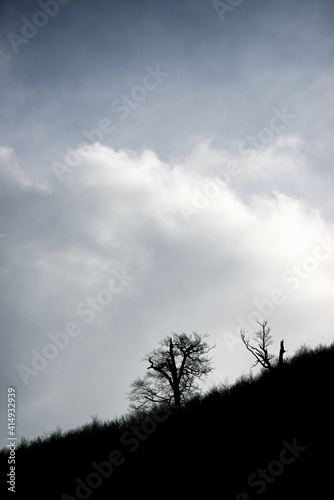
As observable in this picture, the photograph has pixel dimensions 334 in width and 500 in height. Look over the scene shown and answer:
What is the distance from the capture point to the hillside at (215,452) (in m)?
5.50

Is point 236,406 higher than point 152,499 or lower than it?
higher

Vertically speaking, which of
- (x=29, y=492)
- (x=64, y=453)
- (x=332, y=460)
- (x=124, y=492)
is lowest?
(x=332, y=460)

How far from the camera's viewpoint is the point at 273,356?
76.9ft

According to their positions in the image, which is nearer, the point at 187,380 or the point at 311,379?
the point at 311,379

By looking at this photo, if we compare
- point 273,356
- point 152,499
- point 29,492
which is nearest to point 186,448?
point 152,499

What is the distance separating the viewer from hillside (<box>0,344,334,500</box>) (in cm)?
550

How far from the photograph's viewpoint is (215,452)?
6.85 metres

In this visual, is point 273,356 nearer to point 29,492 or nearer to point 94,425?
point 94,425

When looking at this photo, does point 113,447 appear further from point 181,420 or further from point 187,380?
point 187,380

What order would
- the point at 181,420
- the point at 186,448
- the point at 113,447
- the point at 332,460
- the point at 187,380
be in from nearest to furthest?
1. the point at 332,460
2. the point at 186,448
3. the point at 113,447
4. the point at 181,420
5. the point at 187,380

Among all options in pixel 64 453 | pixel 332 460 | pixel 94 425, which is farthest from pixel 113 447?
pixel 332 460

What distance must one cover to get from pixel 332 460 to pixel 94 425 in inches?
403

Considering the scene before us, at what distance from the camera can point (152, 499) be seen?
5930mm

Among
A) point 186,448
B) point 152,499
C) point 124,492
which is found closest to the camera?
point 152,499
